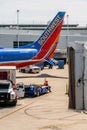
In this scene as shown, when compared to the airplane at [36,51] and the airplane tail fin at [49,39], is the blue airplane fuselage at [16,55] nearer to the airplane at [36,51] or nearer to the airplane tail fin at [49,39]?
the airplane at [36,51]

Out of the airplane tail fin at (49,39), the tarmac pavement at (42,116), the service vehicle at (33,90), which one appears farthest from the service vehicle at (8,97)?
the airplane tail fin at (49,39)

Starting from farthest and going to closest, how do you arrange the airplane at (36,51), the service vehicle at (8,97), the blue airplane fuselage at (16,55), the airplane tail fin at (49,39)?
the airplane tail fin at (49,39) < the airplane at (36,51) < the blue airplane fuselage at (16,55) < the service vehicle at (8,97)

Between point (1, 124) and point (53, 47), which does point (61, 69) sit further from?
point (1, 124)

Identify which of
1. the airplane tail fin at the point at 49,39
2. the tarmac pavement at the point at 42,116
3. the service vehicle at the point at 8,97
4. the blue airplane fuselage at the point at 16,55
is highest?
the airplane tail fin at the point at 49,39

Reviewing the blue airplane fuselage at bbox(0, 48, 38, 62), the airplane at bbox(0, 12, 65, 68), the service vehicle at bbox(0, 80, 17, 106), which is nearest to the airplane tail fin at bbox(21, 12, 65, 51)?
the airplane at bbox(0, 12, 65, 68)

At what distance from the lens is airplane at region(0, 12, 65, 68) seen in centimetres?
5903

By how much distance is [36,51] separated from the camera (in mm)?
60500

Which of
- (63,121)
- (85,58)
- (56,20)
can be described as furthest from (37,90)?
(56,20)

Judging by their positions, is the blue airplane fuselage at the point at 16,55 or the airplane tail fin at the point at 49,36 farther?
the airplane tail fin at the point at 49,36

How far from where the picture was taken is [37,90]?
1588 inches

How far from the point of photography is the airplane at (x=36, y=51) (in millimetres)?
59031

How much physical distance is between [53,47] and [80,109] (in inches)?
1280

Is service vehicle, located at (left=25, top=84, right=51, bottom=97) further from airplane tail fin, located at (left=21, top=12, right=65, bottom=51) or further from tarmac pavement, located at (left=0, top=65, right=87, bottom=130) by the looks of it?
airplane tail fin, located at (left=21, top=12, right=65, bottom=51)

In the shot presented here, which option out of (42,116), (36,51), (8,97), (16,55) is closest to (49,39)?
(36,51)
